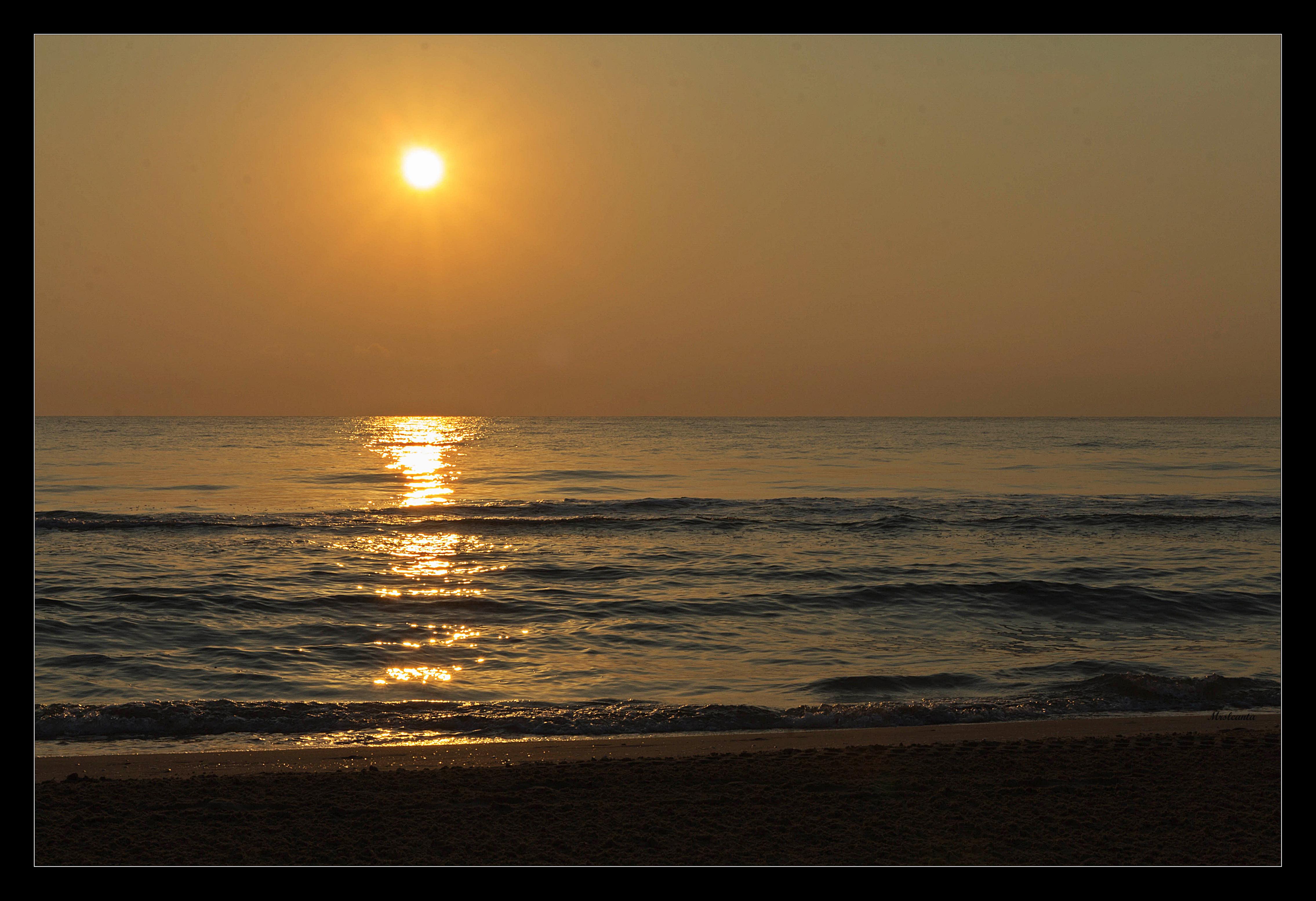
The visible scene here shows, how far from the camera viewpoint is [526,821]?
6.47 metres

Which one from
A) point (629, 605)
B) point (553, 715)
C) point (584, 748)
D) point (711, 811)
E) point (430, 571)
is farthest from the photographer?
point (430, 571)

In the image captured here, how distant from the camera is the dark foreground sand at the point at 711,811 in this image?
5.98 m

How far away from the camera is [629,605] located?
16109 mm

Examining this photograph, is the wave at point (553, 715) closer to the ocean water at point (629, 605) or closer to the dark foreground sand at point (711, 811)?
the ocean water at point (629, 605)

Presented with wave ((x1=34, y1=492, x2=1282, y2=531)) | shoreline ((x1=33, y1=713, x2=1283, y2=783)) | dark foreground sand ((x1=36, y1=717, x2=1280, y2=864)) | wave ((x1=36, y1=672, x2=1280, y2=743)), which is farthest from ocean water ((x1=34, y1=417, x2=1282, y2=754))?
dark foreground sand ((x1=36, y1=717, x2=1280, y2=864))

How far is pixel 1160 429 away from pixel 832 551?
103 metres

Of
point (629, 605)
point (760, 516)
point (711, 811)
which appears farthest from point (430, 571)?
point (711, 811)

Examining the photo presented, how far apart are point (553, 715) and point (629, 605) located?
643 centimetres

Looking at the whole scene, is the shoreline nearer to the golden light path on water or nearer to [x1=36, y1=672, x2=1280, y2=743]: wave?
[x1=36, y1=672, x2=1280, y2=743]: wave

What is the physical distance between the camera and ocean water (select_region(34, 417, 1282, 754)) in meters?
10.1

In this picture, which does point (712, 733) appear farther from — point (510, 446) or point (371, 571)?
point (510, 446)

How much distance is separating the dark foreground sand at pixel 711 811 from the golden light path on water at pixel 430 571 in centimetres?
341

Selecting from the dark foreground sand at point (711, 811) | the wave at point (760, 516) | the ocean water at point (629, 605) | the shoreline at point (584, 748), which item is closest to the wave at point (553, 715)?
the ocean water at point (629, 605)

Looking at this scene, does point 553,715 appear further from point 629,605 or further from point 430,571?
point 430,571
